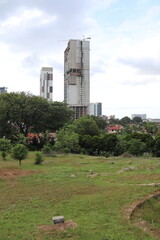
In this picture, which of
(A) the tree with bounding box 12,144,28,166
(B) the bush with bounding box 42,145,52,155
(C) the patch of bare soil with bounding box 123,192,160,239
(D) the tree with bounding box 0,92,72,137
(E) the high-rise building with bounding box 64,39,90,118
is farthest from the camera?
(E) the high-rise building with bounding box 64,39,90,118

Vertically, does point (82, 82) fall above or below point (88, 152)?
above

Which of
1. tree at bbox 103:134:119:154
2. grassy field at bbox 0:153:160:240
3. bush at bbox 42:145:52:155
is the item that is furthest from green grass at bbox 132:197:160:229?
tree at bbox 103:134:119:154

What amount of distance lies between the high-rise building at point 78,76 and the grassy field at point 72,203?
7703 centimetres

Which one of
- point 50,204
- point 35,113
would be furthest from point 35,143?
point 50,204

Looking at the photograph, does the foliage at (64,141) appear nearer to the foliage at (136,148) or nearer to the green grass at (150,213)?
the foliage at (136,148)

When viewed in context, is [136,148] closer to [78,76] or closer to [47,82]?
[78,76]

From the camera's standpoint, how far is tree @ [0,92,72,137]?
117ft

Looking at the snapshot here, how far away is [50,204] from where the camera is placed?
9227 millimetres

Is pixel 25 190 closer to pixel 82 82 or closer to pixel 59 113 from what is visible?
pixel 59 113

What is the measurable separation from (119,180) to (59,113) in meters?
28.4

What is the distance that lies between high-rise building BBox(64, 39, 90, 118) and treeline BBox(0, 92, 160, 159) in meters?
49.2

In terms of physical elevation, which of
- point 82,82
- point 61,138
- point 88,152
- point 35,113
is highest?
point 82,82

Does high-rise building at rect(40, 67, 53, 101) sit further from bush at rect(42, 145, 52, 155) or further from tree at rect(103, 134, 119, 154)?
bush at rect(42, 145, 52, 155)

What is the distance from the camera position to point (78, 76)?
92000 millimetres
